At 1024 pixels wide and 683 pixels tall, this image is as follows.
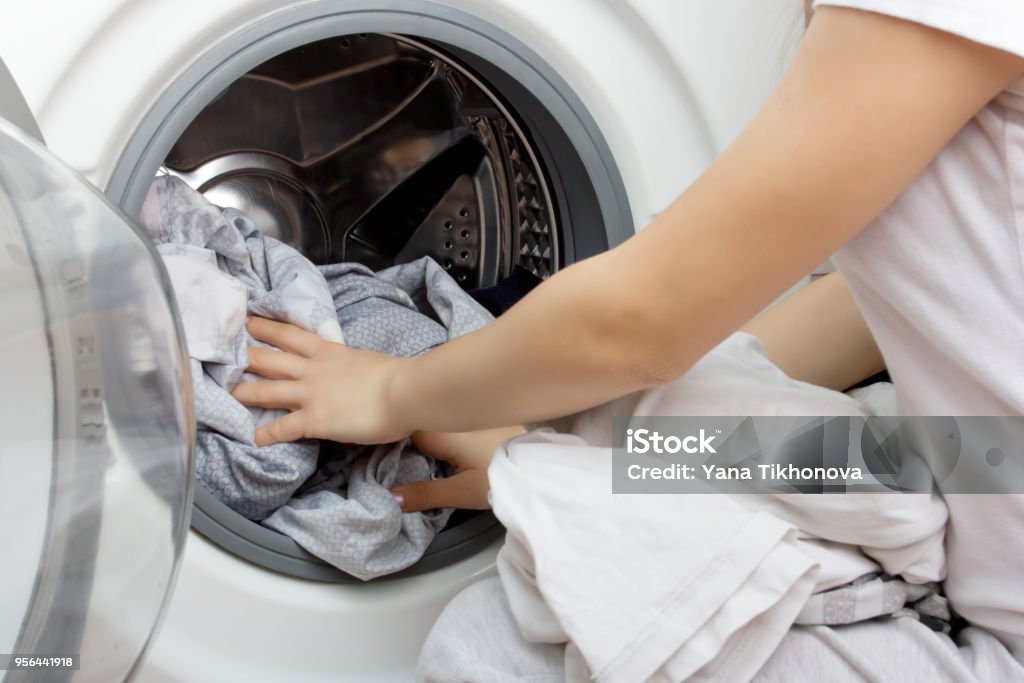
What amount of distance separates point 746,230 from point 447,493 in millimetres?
400

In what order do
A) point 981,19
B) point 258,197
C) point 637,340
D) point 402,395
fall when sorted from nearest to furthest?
point 981,19, point 637,340, point 402,395, point 258,197

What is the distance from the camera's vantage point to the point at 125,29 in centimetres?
62

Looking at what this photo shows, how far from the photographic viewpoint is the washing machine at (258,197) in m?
0.53

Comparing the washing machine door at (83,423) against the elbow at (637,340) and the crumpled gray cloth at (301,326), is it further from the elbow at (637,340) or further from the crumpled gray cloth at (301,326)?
the elbow at (637,340)

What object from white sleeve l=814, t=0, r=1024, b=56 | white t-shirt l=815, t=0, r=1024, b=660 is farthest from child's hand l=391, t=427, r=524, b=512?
white sleeve l=814, t=0, r=1024, b=56

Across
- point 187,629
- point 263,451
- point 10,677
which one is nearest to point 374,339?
point 263,451

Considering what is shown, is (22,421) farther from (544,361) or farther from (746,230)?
(746,230)

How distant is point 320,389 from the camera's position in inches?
28.2

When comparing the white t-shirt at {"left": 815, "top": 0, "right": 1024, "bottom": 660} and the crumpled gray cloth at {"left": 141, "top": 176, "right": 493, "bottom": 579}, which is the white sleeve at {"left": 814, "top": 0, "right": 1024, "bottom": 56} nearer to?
the white t-shirt at {"left": 815, "top": 0, "right": 1024, "bottom": 660}

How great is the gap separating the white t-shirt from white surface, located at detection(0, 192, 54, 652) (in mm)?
446

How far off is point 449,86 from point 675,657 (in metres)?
0.58

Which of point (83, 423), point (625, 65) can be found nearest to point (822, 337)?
point (625, 65)

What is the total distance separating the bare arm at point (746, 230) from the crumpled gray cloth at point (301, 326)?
16cm

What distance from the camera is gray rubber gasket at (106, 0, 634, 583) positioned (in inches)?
25.3
